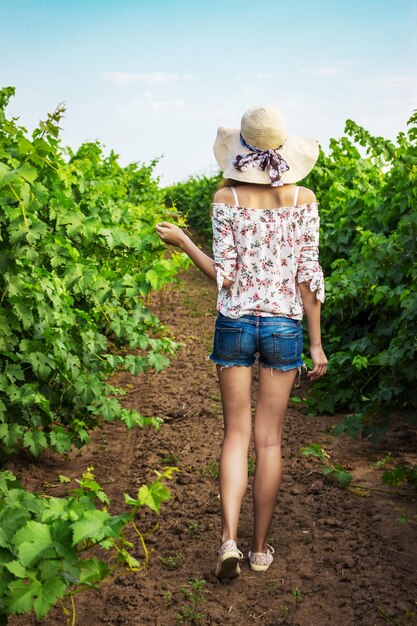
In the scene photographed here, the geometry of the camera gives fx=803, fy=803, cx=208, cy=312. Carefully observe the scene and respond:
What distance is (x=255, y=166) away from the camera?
3332mm

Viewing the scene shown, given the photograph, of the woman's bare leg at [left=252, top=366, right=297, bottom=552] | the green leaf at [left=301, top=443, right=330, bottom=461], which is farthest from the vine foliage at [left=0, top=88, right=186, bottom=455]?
the woman's bare leg at [left=252, top=366, right=297, bottom=552]

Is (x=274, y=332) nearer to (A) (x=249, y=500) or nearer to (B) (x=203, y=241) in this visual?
(A) (x=249, y=500)

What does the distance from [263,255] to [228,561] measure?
4.29 ft

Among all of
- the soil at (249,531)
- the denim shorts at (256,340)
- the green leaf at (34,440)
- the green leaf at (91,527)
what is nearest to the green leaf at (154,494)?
the green leaf at (91,527)

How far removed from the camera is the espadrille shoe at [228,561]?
3.40m

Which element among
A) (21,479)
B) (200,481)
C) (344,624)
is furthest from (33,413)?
(344,624)

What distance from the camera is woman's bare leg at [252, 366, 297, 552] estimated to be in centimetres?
348

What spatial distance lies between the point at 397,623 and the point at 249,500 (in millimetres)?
1385

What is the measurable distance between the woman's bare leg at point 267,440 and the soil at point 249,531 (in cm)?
27

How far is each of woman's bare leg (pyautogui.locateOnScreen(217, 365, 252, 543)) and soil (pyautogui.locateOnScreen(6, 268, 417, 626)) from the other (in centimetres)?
33

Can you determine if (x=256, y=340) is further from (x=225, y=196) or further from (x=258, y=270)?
(x=225, y=196)

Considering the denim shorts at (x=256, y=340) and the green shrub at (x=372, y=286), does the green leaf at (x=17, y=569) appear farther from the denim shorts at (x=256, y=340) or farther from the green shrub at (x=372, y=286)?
the green shrub at (x=372, y=286)

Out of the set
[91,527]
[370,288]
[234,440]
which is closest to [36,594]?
[91,527]

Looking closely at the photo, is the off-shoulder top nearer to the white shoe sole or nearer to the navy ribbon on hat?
the navy ribbon on hat
